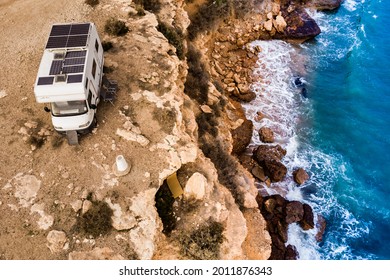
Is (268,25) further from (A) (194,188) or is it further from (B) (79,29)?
(A) (194,188)

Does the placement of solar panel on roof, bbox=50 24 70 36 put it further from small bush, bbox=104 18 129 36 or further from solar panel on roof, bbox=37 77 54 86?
small bush, bbox=104 18 129 36

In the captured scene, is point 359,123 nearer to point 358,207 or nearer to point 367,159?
point 367,159

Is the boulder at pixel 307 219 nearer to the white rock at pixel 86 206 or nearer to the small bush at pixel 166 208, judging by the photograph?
the small bush at pixel 166 208

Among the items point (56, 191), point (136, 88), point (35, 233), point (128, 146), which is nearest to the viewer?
point (35, 233)

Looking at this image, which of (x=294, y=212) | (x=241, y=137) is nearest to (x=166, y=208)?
(x=294, y=212)
